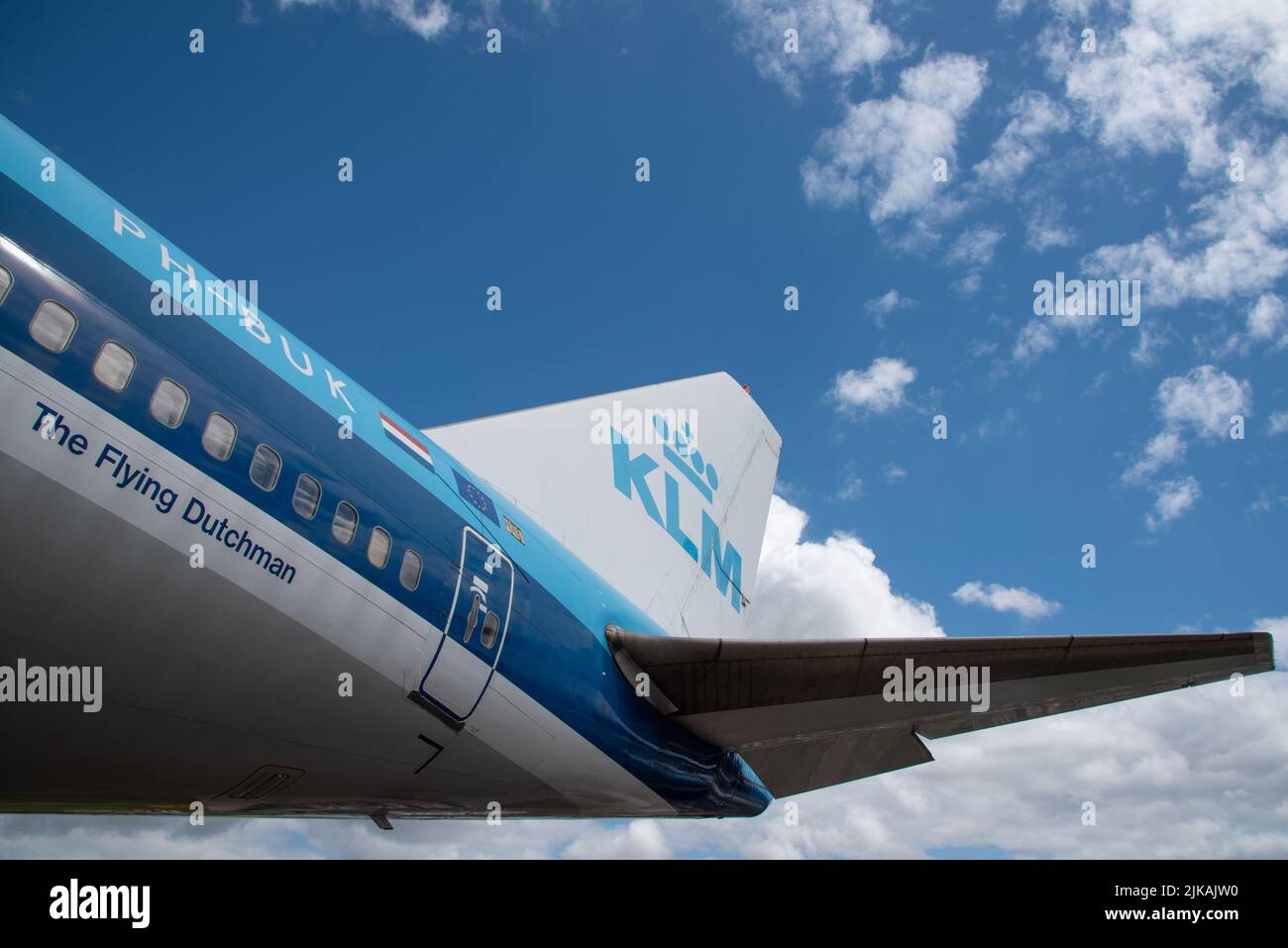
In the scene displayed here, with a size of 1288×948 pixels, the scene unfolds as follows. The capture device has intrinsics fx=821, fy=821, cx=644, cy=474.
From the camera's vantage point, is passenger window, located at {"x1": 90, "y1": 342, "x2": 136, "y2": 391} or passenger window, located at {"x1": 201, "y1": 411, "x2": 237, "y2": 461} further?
passenger window, located at {"x1": 201, "y1": 411, "x2": 237, "y2": 461}

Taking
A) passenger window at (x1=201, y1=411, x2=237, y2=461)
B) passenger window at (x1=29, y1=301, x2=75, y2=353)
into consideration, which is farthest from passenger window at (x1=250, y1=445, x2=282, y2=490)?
passenger window at (x1=29, y1=301, x2=75, y2=353)

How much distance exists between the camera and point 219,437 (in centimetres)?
477

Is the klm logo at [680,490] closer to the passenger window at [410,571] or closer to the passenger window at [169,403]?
the passenger window at [410,571]

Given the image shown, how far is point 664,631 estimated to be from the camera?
33.2 feet

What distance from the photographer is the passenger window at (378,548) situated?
5609mm

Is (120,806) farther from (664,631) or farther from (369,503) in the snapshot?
(664,631)

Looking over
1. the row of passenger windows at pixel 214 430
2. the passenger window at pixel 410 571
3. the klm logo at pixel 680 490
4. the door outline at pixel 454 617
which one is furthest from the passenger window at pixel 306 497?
the klm logo at pixel 680 490

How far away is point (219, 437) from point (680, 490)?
25.4 ft

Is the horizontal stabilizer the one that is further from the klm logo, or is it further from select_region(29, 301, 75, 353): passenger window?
select_region(29, 301, 75, 353): passenger window

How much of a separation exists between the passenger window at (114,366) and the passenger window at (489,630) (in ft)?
10.1

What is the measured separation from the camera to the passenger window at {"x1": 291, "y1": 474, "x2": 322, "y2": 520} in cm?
516

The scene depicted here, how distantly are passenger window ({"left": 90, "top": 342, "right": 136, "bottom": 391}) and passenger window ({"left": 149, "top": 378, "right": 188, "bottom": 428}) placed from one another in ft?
0.55
